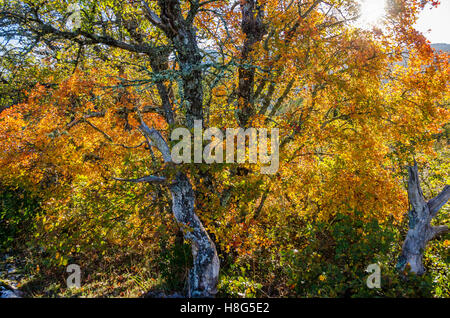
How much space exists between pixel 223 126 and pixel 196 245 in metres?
3.93

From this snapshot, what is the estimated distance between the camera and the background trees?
18.5 feet

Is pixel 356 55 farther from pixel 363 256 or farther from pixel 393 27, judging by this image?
pixel 363 256

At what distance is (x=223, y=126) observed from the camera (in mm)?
7438

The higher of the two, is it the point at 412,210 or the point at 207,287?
the point at 412,210

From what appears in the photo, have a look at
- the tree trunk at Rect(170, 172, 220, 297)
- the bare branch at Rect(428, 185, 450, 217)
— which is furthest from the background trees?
the bare branch at Rect(428, 185, 450, 217)

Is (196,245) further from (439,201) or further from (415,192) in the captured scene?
(439,201)

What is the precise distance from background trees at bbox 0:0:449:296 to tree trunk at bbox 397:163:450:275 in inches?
20.5

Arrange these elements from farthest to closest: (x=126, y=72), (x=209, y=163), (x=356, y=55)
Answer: (x=126, y=72)
(x=356, y=55)
(x=209, y=163)

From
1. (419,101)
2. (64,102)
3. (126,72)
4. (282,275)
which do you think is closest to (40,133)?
(64,102)

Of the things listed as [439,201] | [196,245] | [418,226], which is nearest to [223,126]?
[196,245]

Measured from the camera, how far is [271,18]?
Answer: 24.5ft

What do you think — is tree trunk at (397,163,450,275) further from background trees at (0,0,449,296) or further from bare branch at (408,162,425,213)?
background trees at (0,0,449,296)
